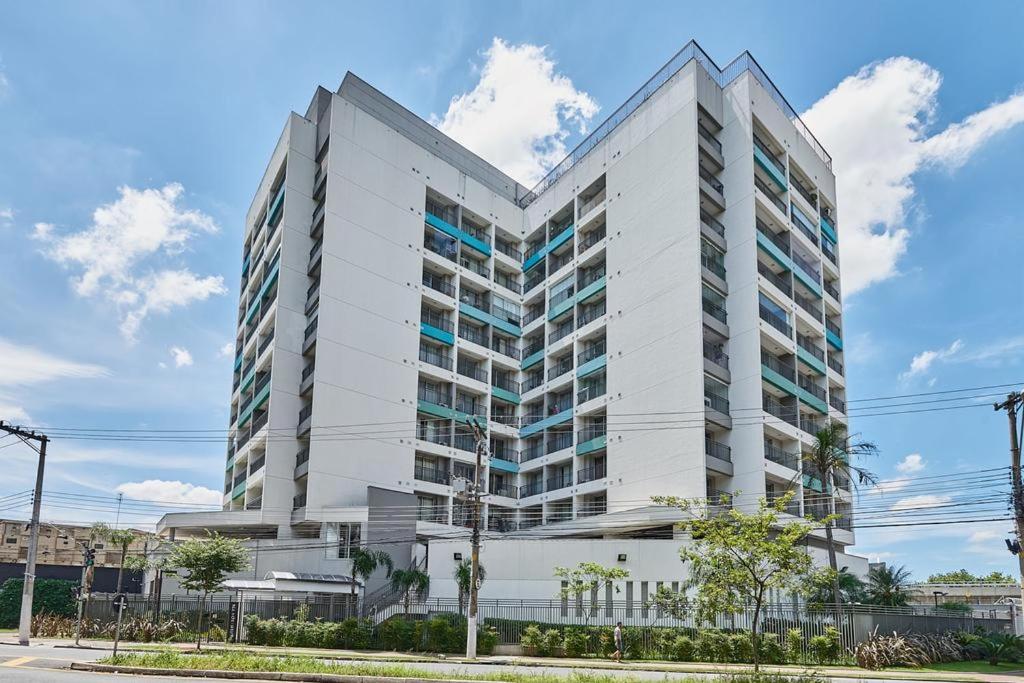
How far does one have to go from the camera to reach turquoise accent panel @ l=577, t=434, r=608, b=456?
61156mm

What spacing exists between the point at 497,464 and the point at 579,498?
30.8 feet

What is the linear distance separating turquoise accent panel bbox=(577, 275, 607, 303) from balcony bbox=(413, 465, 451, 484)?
16.5 meters

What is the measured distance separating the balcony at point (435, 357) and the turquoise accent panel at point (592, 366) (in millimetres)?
10447

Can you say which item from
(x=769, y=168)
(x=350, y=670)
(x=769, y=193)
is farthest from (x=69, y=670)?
(x=769, y=168)

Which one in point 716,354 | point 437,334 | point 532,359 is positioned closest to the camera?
point 716,354

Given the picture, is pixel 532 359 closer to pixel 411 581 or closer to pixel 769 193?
pixel 769 193

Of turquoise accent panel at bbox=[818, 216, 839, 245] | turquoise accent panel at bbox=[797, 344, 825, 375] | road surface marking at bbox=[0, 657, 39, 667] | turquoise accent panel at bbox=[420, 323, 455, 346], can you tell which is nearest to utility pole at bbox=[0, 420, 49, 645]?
road surface marking at bbox=[0, 657, 39, 667]

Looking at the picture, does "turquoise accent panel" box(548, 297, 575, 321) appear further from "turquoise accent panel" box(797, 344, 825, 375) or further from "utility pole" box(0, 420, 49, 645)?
"utility pole" box(0, 420, 49, 645)

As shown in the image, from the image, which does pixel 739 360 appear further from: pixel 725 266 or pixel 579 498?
pixel 579 498

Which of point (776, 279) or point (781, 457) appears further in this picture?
point (776, 279)

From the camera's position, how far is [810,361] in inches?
2448

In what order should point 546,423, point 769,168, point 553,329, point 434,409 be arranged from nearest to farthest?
point 769,168, point 434,409, point 546,423, point 553,329

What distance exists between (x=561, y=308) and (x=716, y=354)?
15611 mm

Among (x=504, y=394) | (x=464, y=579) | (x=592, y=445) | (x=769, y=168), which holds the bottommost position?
(x=464, y=579)
